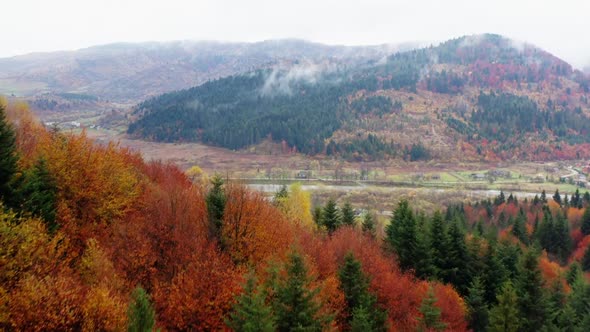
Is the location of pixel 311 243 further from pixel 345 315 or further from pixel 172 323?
pixel 172 323

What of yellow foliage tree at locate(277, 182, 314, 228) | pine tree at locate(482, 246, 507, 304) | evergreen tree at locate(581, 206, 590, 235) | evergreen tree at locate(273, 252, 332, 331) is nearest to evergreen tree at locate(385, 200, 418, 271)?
pine tree at locate(482, 246, 507, 304)

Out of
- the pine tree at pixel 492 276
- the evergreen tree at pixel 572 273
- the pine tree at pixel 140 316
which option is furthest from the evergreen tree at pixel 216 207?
the evergreen tree at pixel 572 273

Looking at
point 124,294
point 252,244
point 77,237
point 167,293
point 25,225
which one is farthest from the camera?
point 252,244

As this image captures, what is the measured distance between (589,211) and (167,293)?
102m

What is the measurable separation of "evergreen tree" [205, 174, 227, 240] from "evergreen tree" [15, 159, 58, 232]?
494 inches

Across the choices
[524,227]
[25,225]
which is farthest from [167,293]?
[524,227]

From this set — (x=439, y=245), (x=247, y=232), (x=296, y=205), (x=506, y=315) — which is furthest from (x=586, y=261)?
(x=247, y=232)

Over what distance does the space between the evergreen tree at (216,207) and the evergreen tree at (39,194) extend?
12559 millimetres

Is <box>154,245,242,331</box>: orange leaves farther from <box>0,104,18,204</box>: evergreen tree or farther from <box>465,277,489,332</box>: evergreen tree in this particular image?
<box>465,277,489,332</box>: evergreen tree

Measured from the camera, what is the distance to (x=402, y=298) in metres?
42.9

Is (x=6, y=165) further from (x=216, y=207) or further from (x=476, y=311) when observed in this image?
(x=476, y=311)

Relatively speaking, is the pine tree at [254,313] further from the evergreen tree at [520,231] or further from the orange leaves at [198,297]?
the evergreen tree at [520,231]

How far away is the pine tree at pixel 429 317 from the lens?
32.3 metres

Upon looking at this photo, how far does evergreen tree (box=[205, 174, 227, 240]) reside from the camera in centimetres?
3762
